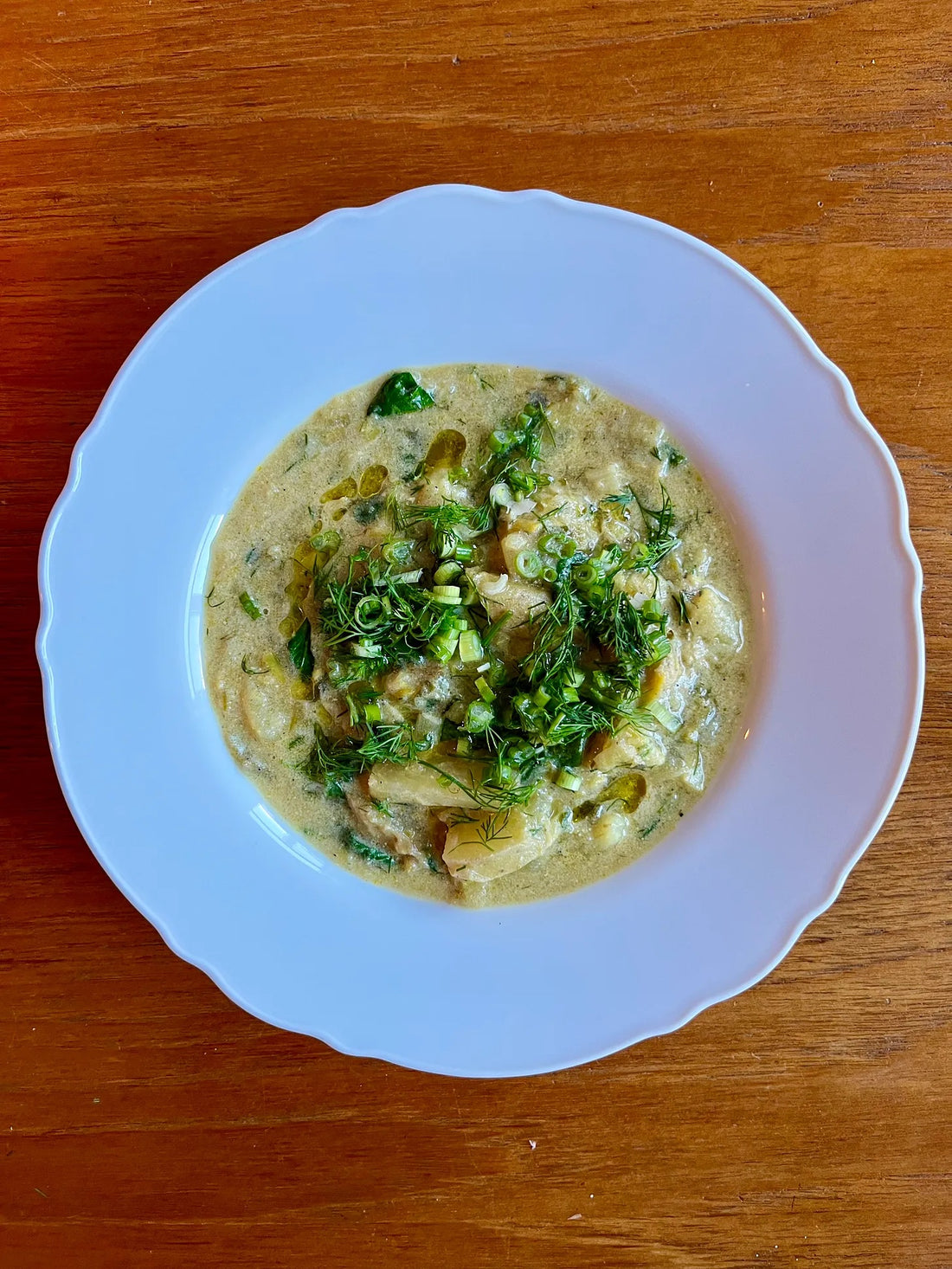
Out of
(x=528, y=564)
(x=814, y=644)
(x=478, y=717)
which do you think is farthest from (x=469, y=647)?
(x=814, y=644)

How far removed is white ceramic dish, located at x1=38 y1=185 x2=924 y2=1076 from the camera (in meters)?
2.78

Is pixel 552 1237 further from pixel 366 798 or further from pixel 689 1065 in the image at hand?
pixel 366 798

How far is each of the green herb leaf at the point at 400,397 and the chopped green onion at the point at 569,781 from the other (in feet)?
4.54

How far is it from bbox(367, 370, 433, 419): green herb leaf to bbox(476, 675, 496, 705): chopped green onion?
38.8 inches

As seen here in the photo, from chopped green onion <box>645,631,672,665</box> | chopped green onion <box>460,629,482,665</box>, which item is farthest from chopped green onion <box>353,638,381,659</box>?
chopped green onion <box>645,631,672,665</box>

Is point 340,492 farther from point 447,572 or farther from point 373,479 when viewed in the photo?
point 447,572

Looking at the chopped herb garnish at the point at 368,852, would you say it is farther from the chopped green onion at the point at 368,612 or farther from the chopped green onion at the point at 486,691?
the chopped green onion at the point at 368,612

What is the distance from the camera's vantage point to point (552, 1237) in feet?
10.8

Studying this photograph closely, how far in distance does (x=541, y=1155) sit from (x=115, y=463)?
2941mm

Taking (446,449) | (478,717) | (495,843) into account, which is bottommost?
(495,843)

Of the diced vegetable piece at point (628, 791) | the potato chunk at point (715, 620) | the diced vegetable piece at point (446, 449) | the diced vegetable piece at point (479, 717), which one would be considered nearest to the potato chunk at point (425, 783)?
the diced vegetable piece at point (479, 717)

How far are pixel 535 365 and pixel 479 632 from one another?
95cm

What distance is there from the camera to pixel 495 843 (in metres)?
3.00

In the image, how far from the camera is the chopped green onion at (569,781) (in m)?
3.04
